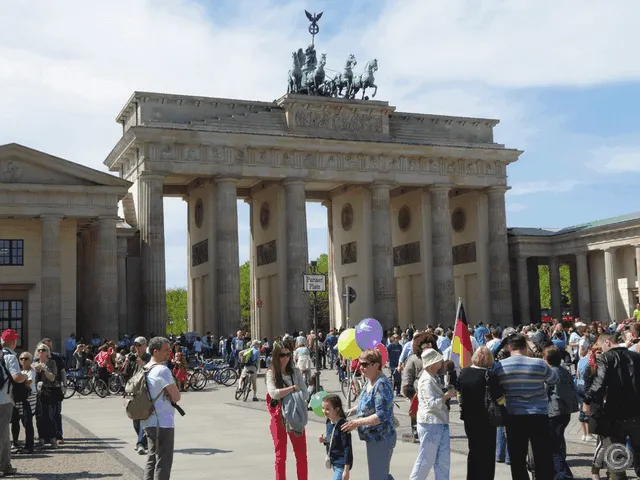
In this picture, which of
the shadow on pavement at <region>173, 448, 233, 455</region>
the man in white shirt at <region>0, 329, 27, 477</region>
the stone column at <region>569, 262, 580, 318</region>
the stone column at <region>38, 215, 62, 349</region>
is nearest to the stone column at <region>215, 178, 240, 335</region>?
the stone column at <region>38, 215, 62, 349</region>

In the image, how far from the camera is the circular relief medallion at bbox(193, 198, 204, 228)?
58656mm

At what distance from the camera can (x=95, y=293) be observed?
1848 inches

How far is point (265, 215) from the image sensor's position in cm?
6150

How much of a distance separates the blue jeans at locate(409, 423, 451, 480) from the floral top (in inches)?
32.9

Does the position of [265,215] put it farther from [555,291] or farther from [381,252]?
[555,291]

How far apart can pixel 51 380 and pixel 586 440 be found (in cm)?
1014

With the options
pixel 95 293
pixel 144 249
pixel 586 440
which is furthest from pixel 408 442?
pixel 144 249

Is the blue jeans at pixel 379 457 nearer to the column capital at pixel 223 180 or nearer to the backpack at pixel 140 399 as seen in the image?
the backpack at pixel 140 399

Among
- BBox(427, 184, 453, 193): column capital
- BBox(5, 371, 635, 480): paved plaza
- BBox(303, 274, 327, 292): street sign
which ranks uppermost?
BBox(427, 184, 453, 193): column capital

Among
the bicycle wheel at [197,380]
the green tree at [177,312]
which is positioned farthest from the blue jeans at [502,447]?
the green tree at [177,312]

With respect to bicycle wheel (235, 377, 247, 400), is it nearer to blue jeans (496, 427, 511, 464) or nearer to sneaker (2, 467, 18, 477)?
sneaker (2, 467, 18, 477)

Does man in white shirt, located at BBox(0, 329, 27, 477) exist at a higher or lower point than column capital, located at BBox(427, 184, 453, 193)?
lower

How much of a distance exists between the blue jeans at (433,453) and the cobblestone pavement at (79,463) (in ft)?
16.3

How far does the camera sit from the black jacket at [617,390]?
36.1ft
